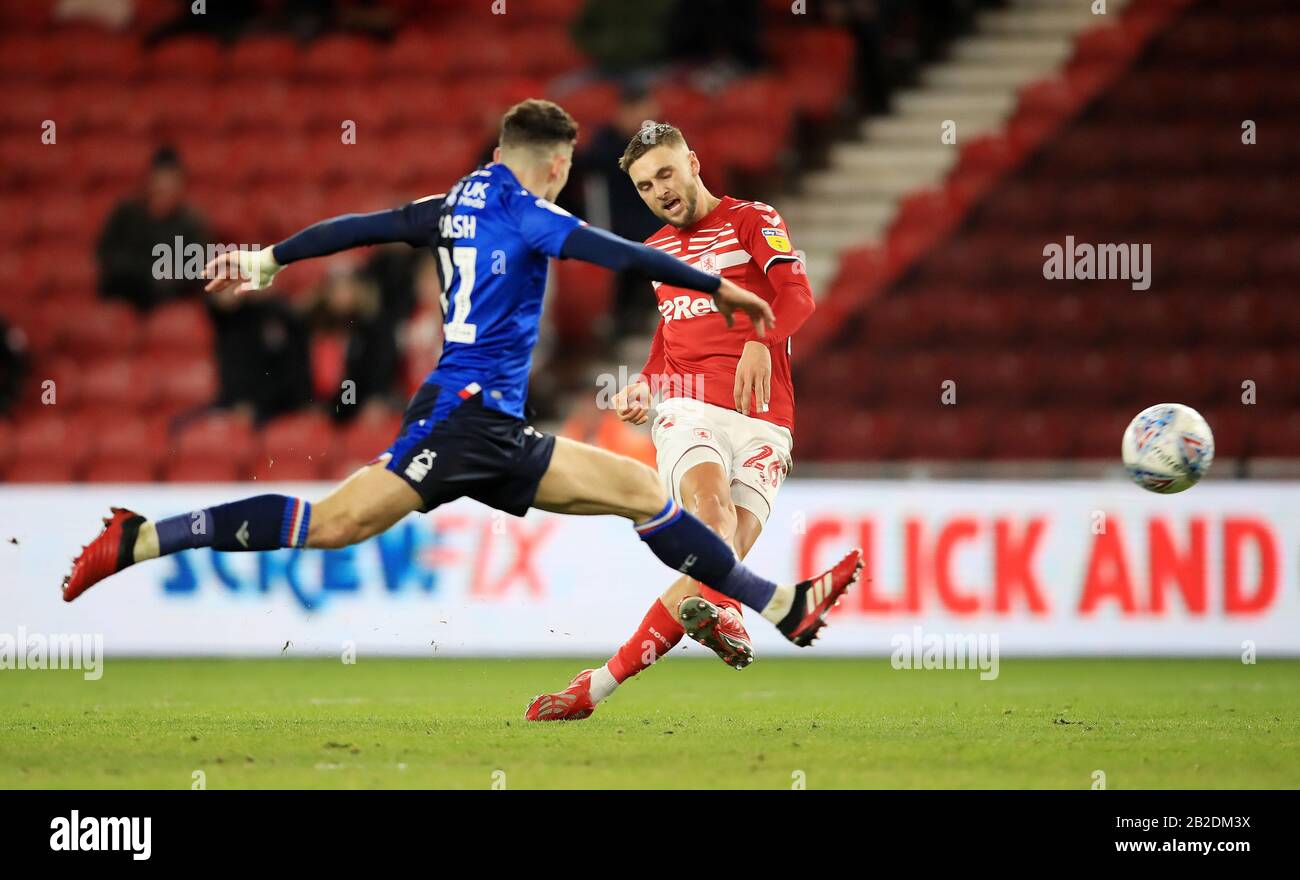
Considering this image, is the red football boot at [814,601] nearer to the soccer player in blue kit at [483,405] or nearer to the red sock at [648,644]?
the soccer player in blue kit at [483,405]

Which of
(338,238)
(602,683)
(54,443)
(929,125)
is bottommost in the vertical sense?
(602,683)

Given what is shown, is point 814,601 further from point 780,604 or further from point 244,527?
point 244,527

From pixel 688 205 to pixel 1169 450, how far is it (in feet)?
7.10

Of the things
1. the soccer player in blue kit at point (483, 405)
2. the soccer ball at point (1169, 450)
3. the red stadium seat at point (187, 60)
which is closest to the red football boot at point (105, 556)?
the soccer player in blue kit at point (483, 405)

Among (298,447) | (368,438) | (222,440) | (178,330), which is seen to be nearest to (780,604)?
(368,438)

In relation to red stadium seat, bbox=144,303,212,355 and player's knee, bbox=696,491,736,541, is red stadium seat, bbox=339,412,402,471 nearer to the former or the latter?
red stadium seat, bbox=144,303,212,355

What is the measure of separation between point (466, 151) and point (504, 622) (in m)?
4.96

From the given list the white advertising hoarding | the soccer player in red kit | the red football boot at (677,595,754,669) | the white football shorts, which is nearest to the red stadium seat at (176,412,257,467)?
the white advertising hoarding

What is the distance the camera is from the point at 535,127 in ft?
18.4

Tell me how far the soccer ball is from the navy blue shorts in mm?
2740

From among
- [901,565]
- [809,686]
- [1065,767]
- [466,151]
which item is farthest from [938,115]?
[1065,767]

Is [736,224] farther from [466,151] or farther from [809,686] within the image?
[466,151]

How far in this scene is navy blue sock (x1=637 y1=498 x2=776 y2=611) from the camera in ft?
18.9

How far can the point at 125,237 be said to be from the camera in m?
12.9
